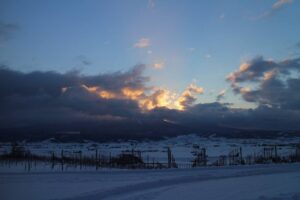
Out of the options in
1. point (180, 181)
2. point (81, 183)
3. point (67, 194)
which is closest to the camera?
point (67, 194)

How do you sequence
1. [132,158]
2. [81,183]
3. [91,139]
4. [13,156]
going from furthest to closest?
1. [91,139]
2. [13,156]
3. [132,158]
4. [81,183]

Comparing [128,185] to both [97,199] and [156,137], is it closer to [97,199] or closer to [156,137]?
[97,199]

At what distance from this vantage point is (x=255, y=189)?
17328 mm

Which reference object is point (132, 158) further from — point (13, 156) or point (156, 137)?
point (156, 137)

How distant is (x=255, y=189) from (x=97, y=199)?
685 centimetres

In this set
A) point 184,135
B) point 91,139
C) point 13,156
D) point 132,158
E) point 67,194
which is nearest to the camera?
point 67,194

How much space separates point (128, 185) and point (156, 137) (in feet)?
568

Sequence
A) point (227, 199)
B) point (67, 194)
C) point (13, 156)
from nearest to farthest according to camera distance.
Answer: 1. point (227, 199)
2. point (67, 194)
3. point (13, 156)

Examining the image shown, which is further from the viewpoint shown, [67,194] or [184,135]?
[184,135]

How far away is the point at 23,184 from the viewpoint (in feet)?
65.2

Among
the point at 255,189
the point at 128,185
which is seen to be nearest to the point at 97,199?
the point at 128,185

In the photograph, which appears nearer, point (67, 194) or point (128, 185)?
point (67, 194)

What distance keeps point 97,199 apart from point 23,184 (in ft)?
21.0

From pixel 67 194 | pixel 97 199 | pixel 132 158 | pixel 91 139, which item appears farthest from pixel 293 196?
pixel 91 139
